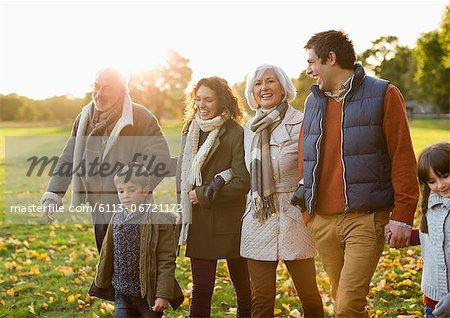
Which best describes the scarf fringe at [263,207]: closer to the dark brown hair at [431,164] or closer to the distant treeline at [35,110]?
the dark brown hair at [431,164]

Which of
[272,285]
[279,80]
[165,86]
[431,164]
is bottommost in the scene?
[272,285]

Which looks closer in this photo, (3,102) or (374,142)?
(374,142)

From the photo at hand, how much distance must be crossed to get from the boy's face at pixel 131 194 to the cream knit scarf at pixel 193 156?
18.1 inches

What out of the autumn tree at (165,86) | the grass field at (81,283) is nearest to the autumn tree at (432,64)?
the autumn tree at (165,86)

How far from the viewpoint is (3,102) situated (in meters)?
54.4

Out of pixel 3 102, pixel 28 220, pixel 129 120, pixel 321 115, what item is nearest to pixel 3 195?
pixel 28 220

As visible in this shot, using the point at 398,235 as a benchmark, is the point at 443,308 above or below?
below

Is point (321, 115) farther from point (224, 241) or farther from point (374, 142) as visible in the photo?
point (224, 241)

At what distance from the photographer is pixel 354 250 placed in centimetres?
348

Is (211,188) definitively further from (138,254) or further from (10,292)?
(10,292)

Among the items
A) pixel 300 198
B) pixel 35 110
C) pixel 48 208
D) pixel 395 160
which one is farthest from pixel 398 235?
pixel 35 110

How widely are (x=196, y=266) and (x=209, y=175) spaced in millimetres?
631

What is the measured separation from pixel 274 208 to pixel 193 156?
71 centimetres

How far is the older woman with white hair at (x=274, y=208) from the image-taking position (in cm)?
398
